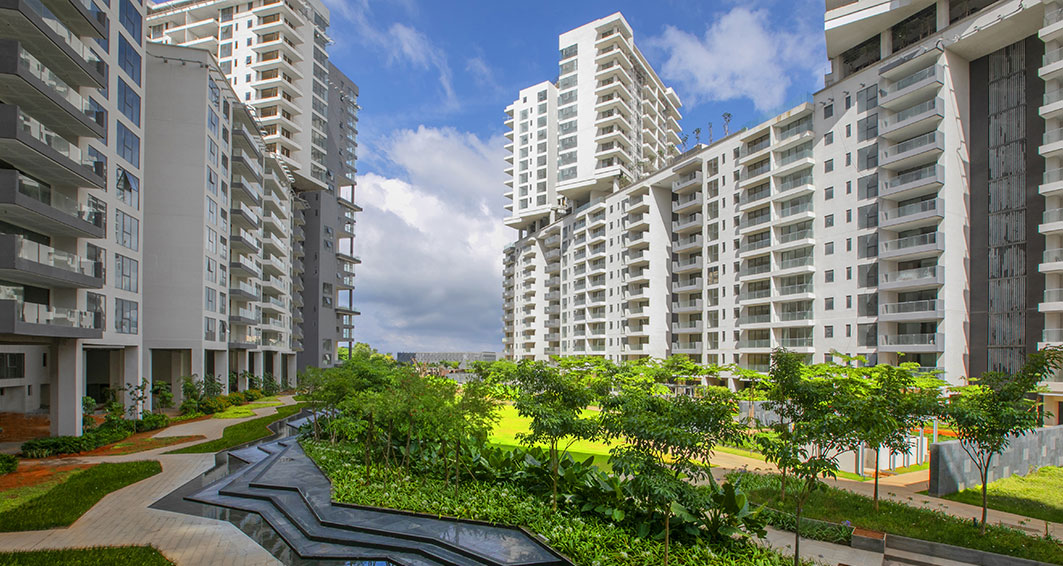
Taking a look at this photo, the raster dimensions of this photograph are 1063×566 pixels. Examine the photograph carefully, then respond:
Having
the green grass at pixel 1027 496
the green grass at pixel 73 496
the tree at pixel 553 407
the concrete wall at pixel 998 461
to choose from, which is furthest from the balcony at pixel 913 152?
the green grass at pixel 73 496

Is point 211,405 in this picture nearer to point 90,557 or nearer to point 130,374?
point 130,374

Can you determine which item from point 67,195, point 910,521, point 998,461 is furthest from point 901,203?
point 67,195

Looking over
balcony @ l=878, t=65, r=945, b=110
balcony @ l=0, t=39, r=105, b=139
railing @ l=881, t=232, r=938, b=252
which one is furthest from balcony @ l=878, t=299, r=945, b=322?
balcony @ l=0, t=39, r=105, b=139

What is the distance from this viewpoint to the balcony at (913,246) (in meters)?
39.7

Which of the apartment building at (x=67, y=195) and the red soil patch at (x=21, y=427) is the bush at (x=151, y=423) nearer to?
the apartment building at (x=67, y=195)

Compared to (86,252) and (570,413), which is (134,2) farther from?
(570,413)

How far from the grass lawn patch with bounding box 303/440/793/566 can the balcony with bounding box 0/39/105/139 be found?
19669 millimetres

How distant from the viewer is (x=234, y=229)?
5072 centimetres

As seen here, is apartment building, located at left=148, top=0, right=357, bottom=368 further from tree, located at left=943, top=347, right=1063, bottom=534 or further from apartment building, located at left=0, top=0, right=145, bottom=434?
tree, located at left=943, top=347, right=1063, bottom=534

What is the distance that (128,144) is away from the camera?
31.8 m

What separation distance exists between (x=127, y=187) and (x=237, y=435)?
15.2 m

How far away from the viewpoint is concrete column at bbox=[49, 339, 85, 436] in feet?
87.0

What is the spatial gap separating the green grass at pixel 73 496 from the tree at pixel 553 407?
12.5 metres

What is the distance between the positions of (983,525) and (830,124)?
135ft
